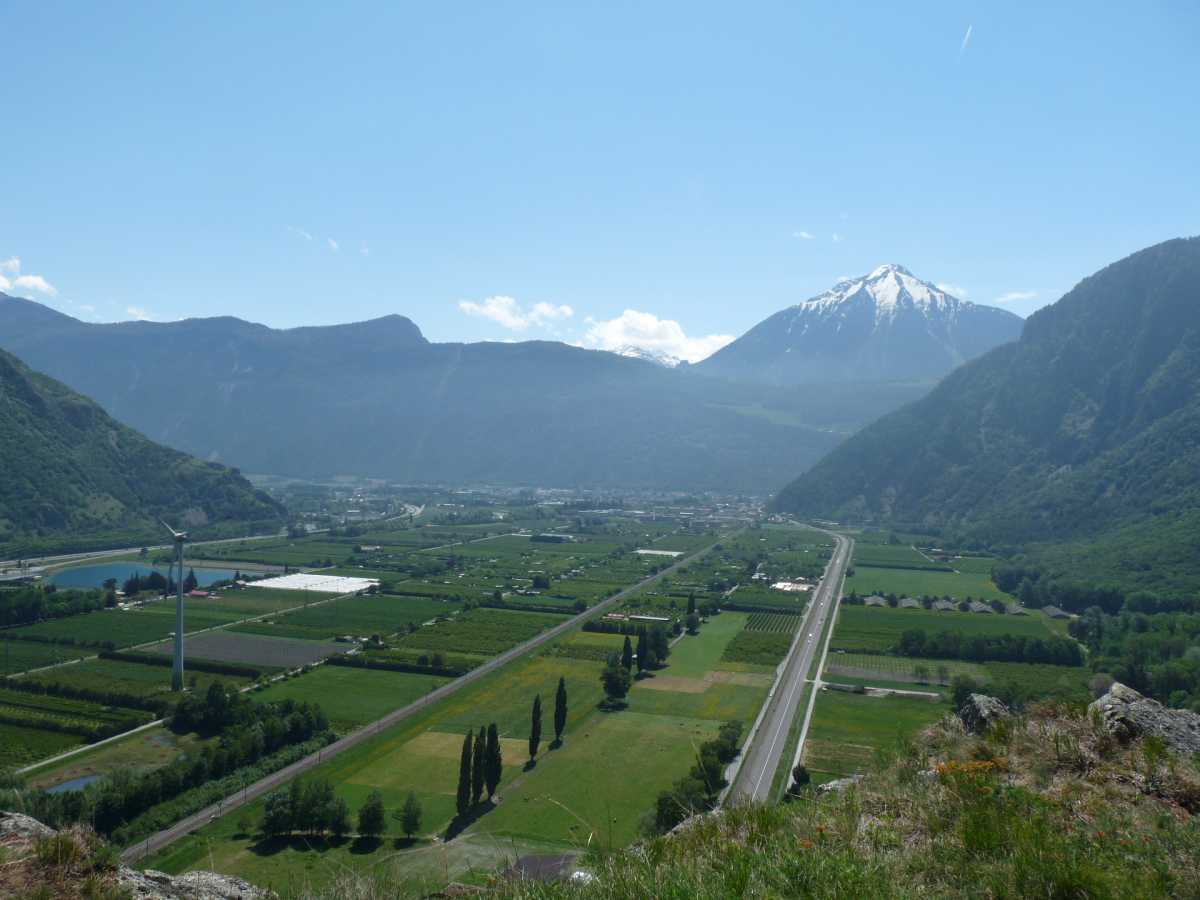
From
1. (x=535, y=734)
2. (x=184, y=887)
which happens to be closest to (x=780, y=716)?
(x=535, y=734)

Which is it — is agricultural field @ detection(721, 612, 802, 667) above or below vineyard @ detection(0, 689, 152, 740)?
below

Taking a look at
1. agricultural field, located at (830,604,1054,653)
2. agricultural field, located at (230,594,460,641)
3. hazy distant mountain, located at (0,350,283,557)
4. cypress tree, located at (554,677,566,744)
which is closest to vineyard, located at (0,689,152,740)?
agricultural field, located at (230,594,460,641)

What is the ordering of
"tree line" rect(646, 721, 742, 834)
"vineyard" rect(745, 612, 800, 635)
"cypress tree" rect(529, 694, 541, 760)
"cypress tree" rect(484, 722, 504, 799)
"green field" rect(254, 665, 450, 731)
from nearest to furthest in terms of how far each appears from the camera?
"tree line" rect(646, 721, 742, 834)
"cypress tree" rect(484, 722, 504, 799)
"cypress tree" rect(529, 694, 541, 760)
"green field" rect(254, 665, 450, 731)
"vineyard" rect(745, 612, 800, 635)

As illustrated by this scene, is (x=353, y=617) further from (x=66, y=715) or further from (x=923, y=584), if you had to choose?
(x=923, y=584)

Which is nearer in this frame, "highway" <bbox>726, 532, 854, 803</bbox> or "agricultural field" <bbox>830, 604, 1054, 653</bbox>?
"highway" <bbox>726, 532, 854, 803</bbox>

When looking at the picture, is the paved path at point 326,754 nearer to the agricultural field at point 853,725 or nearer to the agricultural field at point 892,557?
the agricultural field at point 853,725

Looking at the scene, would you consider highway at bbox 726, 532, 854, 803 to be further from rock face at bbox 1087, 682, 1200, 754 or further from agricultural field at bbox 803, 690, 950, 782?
rock face at bbox 1087, 682, 1200, 754

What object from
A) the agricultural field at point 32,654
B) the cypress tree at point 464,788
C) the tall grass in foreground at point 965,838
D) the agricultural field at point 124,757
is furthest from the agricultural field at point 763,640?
the tall grass in foreground at point 965,838
